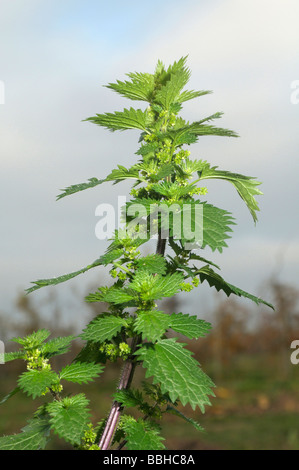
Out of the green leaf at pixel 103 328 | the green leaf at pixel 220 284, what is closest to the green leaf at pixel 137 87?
the green leaf at pixel 220 284

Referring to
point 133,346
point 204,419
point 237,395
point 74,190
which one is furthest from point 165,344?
point 237,395

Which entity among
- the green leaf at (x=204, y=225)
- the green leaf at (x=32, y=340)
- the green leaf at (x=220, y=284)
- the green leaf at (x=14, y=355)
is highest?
the green leaf at (x=204, y=225)

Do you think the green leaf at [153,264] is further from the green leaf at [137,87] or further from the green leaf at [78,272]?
the green leaf at [137,87]

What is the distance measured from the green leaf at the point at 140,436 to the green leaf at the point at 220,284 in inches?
34.0

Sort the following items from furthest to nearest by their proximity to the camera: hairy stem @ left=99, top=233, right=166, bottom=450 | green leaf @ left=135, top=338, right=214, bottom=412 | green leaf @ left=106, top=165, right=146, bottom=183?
green leaf @ left=106, top=165, right=146, bottom=183, hairy stem @ left=99, top=233, right=166, bottom=450, green leaf @ left=135, top=338, right=214, bottom=412

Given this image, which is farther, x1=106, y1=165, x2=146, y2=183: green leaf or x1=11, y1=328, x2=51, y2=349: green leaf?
x1=106, y1=165, x2=146, y2=183: green leaf

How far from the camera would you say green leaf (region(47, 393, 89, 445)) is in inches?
92.1

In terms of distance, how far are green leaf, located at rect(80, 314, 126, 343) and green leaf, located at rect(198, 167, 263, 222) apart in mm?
1023

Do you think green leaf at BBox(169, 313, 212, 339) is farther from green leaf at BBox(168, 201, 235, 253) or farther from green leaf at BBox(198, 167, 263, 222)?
green leaf at BBox(198, 167, 263, 222)

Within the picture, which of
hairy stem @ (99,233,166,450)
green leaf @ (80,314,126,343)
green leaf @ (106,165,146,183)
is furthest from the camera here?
green leaf @ (106,165,146,183)

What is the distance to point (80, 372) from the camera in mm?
2615

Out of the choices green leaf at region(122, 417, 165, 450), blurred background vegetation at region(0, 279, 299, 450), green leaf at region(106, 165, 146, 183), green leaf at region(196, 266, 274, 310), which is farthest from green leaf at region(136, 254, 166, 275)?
blurred background vegetation at region(0, 279, 299, 450)

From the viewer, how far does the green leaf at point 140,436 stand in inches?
96.0
